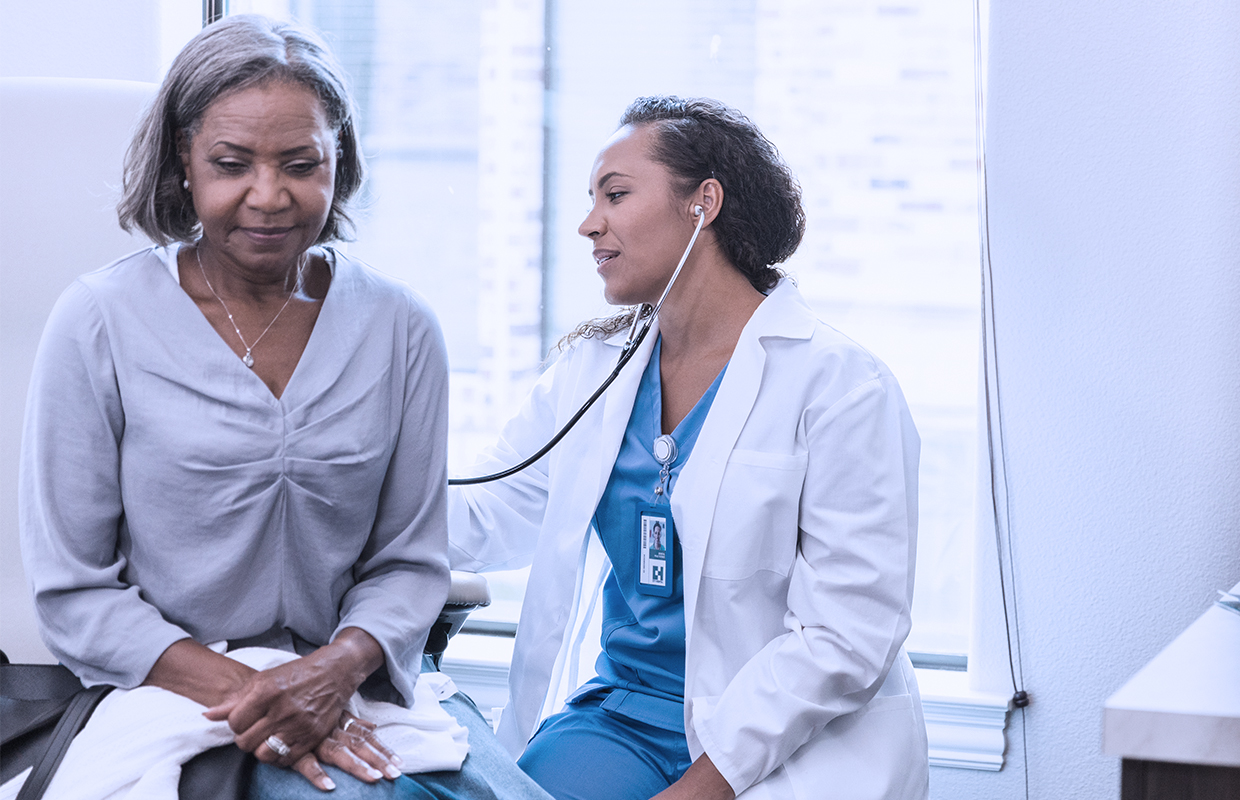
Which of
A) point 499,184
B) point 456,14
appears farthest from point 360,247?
point 456,14

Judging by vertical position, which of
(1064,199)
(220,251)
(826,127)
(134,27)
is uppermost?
(134,27)

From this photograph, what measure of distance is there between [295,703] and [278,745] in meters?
0.04

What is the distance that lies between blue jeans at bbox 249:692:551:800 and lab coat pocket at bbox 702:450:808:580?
1.07 ft

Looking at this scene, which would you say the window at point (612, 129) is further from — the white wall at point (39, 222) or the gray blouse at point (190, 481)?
the gray blouse at point (190, 481)

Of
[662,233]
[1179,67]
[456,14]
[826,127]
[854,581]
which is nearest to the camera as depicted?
[854,581]

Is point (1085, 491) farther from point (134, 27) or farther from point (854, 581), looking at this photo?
point (134, 27)

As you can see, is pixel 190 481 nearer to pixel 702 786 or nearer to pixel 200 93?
pixel 200 93

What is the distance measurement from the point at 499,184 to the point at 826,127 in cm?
63

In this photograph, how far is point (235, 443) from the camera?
1032 millimetres

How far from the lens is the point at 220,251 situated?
43.3 inches

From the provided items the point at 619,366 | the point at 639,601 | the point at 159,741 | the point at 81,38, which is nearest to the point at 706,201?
→ the point at 619,366

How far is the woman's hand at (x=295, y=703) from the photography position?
966mm

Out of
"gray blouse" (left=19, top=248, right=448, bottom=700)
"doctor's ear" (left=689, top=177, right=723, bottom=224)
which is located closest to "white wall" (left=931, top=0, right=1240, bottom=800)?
"doctor's ear" (left=689, top=177, right=723, bottom=224)

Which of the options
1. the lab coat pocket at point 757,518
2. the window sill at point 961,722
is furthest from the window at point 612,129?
the lab coat pocket at point 757,518
